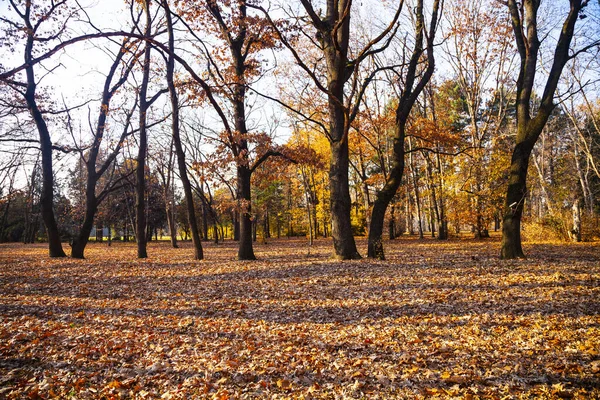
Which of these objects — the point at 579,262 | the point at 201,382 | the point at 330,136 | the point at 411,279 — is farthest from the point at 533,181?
the point at 201,382

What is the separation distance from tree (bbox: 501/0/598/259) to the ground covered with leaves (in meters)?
2.08

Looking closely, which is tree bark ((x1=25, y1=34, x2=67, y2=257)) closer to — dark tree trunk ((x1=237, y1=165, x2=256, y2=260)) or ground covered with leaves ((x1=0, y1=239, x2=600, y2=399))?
ground covered with leaves ((x1=0, y1=239, x2=600, y2=399))

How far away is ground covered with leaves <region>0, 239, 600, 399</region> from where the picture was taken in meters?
3.59

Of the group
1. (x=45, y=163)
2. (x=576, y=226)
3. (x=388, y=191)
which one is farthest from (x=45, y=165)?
(x=576, y=226)

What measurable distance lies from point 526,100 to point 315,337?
10.3 metres

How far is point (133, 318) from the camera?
6.27m

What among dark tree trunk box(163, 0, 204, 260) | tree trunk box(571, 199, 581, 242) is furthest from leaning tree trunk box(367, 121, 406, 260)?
tree trunk box(571, 199, 581, 242)

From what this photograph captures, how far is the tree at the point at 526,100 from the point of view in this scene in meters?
10.1

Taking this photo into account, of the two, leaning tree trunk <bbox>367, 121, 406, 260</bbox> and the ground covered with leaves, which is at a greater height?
leaning tree trunk <bbox>367, 121, 406, 260</bbox>

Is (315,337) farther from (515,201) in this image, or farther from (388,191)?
(515,201)

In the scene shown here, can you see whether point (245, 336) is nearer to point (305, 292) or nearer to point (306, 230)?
point (305, 292)

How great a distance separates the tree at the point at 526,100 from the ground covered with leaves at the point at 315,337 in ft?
6.82

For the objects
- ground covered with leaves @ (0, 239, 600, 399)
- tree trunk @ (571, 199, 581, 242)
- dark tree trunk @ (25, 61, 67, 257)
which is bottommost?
ground covered with leaves @ (0, 239, 600, 399)

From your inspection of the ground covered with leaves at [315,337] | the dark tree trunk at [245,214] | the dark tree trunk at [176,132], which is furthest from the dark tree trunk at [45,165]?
the dark tree trunk at [245,214]
